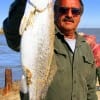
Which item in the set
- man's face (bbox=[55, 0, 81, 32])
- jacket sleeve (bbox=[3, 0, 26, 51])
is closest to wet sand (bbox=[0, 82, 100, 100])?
man's face (bbox=[55, 0, 81, 32])

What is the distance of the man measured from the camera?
17.6 ft

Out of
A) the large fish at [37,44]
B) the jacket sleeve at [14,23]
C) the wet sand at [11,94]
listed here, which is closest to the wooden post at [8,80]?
the wet sand at [11,94]

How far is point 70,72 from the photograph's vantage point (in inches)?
214

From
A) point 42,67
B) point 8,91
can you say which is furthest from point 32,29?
point 8,91

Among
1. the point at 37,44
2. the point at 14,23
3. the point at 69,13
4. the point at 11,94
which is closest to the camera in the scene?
the point at 37,44

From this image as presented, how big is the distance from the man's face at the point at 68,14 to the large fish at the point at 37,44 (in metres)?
0.94

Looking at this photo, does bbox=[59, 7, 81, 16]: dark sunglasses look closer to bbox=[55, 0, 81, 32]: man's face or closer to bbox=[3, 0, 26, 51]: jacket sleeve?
bbox=[55, 0, 81, 32]: man's face

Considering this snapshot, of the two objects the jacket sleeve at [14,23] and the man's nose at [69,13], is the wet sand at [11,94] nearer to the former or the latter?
the man's nose at [69,13]

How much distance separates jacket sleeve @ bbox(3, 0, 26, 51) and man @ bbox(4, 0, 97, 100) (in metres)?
0.68

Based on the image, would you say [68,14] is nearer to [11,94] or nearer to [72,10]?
[72,10]

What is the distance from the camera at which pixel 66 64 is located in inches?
214

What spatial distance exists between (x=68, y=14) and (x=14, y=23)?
0.94 m

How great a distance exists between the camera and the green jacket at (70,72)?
5.36 metres

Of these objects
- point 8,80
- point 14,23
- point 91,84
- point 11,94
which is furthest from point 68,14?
point 8,80
